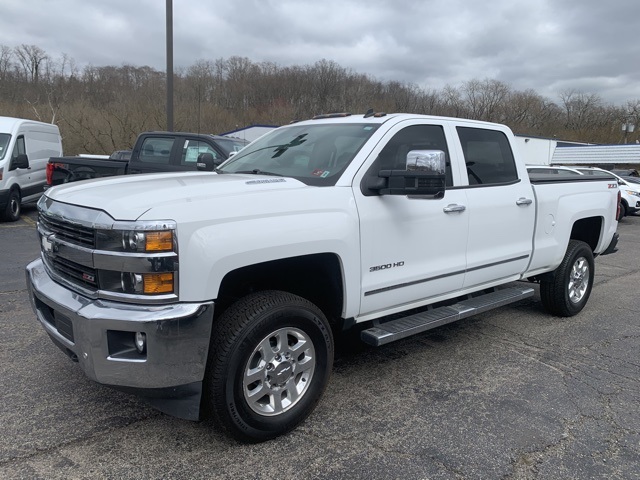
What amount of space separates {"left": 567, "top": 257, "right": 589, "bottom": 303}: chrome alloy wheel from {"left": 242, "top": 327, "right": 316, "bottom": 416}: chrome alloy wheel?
369 centimetres

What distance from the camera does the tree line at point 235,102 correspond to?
34719 mm

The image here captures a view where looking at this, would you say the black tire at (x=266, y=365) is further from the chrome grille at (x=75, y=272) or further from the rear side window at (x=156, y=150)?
the rear side window at (x=156, y=150)

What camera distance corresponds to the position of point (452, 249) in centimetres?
401

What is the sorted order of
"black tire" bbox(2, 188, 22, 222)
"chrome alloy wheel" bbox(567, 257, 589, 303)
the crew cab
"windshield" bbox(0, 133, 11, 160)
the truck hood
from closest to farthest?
1. the truck hood
2. "chrome alloy wheel" bbox(567, 257, 589, 303)
3. the crew cab
4. "black tire" bbox(2, 188, 22, 222)
5. "windshield" bbox(0, 133, 11, 160)

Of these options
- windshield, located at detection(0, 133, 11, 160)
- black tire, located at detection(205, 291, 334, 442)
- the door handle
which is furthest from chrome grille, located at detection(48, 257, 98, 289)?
windshield, located at detection(0, 133, 11, 160)

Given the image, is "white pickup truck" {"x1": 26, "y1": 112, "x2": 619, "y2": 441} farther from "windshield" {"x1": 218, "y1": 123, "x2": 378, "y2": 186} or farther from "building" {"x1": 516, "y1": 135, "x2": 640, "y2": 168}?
"building" {"x1": 516, "y1": 135, "x2": 640, "y2": 168}

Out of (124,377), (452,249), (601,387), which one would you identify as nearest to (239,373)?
(124,377)

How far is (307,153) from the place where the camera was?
391cm

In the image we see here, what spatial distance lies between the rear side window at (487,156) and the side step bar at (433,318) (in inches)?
39.9

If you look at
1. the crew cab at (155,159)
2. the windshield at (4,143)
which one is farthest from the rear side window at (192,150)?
the windshield at (4,143)

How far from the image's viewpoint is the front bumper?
99.0 inches

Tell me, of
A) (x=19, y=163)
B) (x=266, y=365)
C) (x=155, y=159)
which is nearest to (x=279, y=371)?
(x=266, y=365)

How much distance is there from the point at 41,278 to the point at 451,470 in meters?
2.69

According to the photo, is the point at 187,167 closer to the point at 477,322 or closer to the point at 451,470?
the point at 477,322
